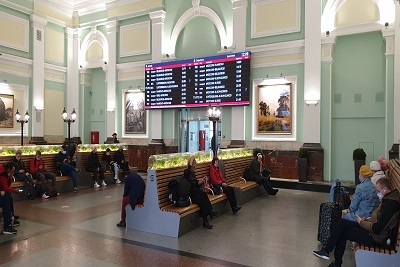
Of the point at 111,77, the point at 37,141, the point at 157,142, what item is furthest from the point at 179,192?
the point at 37,141

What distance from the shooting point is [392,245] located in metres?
4.10

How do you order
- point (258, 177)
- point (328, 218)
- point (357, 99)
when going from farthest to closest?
point (357, 99)
point (258, 177)
point (328, 218)

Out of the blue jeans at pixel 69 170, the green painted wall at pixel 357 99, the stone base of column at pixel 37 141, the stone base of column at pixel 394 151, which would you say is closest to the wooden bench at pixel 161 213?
the blue jeans at pixel 69 170

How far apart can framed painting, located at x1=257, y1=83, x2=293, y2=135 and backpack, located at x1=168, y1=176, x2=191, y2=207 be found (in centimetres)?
710

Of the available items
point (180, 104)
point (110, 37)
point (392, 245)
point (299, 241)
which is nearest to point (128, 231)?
point (299, 241)

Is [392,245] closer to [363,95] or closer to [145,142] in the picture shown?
[363,95]

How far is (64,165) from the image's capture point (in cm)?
1040

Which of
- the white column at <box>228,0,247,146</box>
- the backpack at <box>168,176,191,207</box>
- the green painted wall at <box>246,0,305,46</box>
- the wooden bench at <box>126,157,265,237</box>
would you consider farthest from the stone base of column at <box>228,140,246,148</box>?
the backpack at <box>168,176,191,207</box>

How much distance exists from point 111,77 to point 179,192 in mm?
11928

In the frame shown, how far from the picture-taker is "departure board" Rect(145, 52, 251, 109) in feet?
42.1

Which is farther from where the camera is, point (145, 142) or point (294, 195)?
point (145, 142)

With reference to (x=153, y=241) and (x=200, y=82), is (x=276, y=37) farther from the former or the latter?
(x=153, y=241)

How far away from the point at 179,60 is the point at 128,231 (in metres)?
9.65

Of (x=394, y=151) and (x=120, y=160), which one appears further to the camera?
(x=120, y=160)
